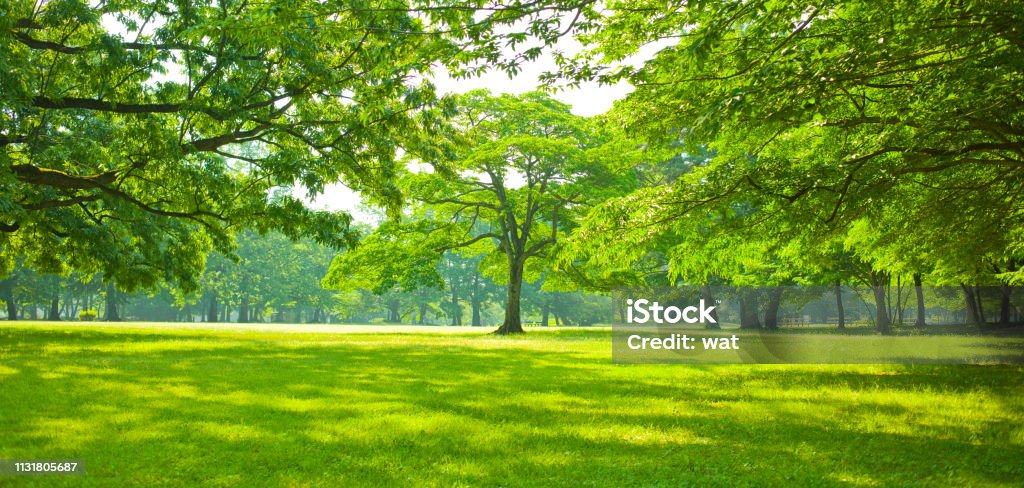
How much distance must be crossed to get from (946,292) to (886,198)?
3969 cm

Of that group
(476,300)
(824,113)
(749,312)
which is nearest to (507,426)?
(824,113)

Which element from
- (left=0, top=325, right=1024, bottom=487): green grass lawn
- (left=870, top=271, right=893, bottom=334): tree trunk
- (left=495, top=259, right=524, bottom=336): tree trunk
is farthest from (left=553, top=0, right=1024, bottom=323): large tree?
(left=870, top=271, right=893, bottom=334): tree trunk

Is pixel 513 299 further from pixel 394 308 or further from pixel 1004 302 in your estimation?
pixel 394 308

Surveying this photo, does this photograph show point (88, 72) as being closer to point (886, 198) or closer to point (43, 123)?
point (43, 123)

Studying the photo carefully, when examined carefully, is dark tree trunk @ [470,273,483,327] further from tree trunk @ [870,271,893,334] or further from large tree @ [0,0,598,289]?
large tree @ [0,0,598,289]

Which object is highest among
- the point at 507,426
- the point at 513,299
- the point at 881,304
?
the point at 513,299

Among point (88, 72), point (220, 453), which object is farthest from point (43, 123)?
point (220, 453)

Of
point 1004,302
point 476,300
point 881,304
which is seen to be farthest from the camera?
point 476,300

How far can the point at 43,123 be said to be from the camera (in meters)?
17.2

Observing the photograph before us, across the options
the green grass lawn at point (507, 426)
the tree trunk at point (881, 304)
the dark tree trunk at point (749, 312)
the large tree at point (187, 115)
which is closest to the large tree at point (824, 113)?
the green grass lawn at point (507, 426)

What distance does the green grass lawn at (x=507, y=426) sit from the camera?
589 cm

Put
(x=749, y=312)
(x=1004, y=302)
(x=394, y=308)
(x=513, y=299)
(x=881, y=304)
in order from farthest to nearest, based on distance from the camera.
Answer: (x=394, y=308) < (x=749, y=312) < (x=1004, y=302) < (x=881, y=304) < (x=513, y=299)

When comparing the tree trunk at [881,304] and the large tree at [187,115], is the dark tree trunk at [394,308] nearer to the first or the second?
the tree trunk at [881,304]

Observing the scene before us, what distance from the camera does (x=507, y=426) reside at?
782 cm
